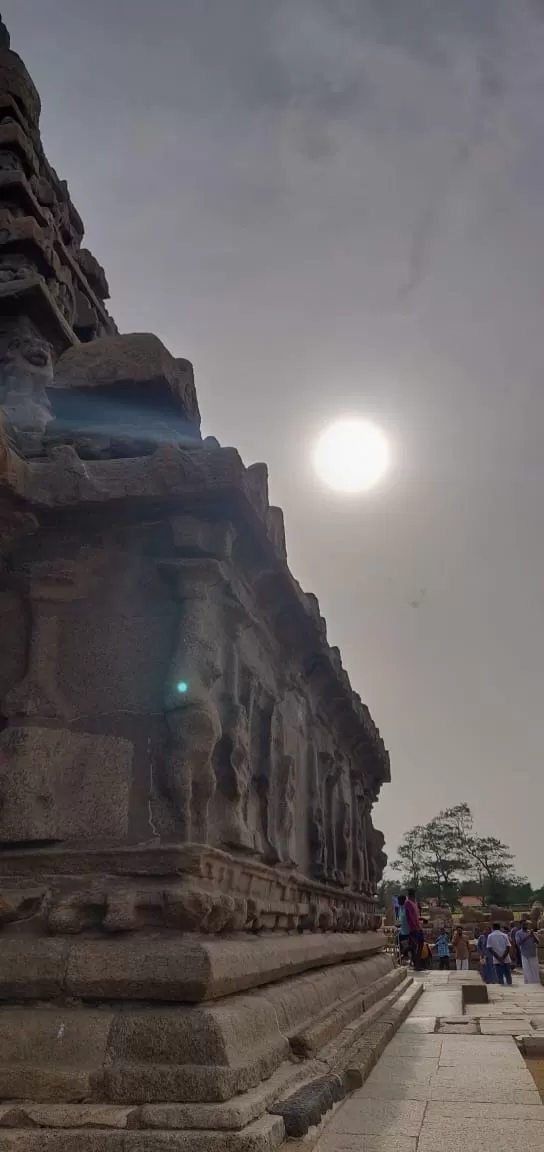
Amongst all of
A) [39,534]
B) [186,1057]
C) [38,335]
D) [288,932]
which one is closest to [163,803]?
[186,1057]

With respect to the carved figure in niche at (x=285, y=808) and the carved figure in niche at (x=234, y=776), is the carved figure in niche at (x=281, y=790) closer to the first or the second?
the carved figure in niche at (x=285, y=808)

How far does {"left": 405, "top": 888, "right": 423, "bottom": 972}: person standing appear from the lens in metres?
15.3

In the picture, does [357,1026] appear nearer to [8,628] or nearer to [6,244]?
[8,628]

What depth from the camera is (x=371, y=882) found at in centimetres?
1371

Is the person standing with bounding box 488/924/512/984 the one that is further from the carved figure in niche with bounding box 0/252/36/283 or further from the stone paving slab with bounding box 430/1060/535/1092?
the carved figure in niche with bounding box 0/252/36/283

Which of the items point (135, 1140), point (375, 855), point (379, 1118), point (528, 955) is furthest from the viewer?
point (528, 955)

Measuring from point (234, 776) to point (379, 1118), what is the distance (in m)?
1.69

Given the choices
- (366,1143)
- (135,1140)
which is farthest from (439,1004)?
(135,1140)

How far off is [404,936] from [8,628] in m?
14.5

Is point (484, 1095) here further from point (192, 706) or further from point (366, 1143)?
point (192, 706)

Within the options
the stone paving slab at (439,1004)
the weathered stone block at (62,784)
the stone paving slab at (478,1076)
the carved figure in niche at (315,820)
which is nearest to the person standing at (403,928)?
the stone paving slab at (439,1004)

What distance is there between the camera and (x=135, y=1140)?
282cm

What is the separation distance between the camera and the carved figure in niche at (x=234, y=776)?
14.9 feet

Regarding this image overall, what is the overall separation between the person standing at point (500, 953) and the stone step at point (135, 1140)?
545 inches
